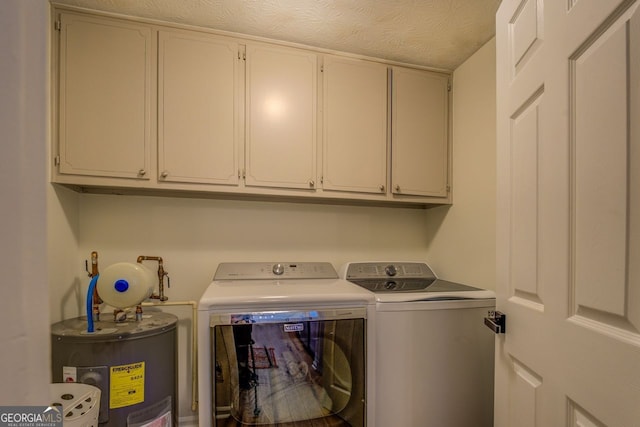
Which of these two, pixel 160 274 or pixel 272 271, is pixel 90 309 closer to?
pixel 160 274

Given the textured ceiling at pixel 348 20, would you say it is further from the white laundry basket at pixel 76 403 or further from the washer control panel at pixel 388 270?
the white laundry basket at pixel 76 403

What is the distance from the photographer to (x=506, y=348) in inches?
36.9

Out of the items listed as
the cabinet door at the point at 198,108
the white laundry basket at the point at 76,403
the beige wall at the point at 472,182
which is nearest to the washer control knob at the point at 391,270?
the beige wall at the point at 472,182

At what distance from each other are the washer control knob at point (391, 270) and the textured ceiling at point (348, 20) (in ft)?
4.68

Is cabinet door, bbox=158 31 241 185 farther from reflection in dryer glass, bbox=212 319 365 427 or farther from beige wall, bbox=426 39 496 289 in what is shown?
beige wall, bbox=426 39 496 289

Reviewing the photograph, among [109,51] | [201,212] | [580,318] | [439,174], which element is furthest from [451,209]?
[109,51]

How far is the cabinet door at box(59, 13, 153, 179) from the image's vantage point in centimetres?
139

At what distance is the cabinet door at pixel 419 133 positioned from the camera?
6.08ft

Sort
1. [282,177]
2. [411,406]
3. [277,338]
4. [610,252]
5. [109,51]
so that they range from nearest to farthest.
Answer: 1. [610,252]
2. [277,338]
3. [411,406]
4. [109,51]
5. [282,177]

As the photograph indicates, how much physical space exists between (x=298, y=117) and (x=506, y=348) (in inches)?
59.1

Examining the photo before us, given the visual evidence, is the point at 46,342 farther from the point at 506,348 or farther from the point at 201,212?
the point at 201,212

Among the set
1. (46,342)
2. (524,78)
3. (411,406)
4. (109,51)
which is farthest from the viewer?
(109,51)

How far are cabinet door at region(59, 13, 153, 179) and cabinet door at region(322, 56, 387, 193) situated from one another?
101 centimetres

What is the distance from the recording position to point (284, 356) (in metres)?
1.23
